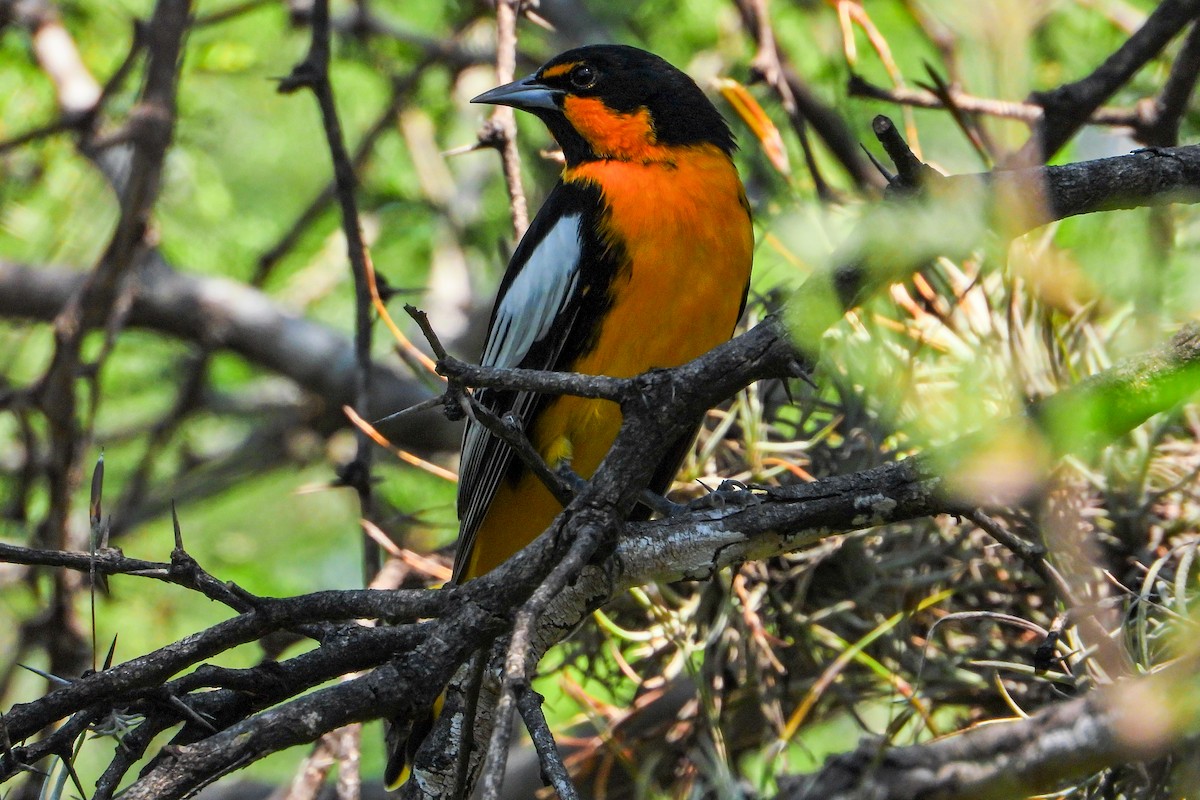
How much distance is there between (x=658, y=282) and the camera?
2.91 meters

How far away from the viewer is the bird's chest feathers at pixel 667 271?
291 cm

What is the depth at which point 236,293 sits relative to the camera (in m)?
4.75

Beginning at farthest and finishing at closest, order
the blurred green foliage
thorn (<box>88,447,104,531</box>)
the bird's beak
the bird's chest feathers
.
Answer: the blurred green foliage, the bird's beak, the bird's chest feathers, thorn (<box>88,447,104,531</box>)

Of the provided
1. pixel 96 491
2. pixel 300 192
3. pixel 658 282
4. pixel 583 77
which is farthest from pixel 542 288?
pixel 300 192

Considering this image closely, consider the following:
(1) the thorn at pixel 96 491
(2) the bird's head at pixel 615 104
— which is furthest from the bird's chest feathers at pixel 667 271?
(1) the thorn at pixel 96 491

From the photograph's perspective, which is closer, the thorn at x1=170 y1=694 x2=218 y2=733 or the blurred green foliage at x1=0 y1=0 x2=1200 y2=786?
the thorn at x1=170 y1=694 x2=218 y2=733

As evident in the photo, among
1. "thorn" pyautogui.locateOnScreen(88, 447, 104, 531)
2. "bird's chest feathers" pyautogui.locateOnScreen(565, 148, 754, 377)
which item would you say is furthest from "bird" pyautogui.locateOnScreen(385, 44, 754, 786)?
"thorn" pyautogui.locateOnScreen(88, 447, 104, 531)

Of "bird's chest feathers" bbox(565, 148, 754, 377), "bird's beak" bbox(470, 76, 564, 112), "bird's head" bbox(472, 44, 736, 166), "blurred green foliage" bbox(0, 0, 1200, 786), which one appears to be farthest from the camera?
"blurred green foliage" bbox(0, 0, 1200, 786)

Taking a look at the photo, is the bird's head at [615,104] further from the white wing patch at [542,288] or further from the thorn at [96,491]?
the thorn at [96,491]

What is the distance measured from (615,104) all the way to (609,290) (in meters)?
0.70

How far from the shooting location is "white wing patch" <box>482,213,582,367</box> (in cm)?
293

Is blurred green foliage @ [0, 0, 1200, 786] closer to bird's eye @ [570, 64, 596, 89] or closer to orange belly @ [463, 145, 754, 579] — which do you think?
orange belly @ [463, 145, 754, 579]

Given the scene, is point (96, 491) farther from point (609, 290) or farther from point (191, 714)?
point (609, 290)

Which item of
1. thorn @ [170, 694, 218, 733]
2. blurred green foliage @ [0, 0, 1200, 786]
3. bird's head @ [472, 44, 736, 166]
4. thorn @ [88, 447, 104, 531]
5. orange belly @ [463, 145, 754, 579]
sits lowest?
thorn @ [170, 694, 218, 733]
